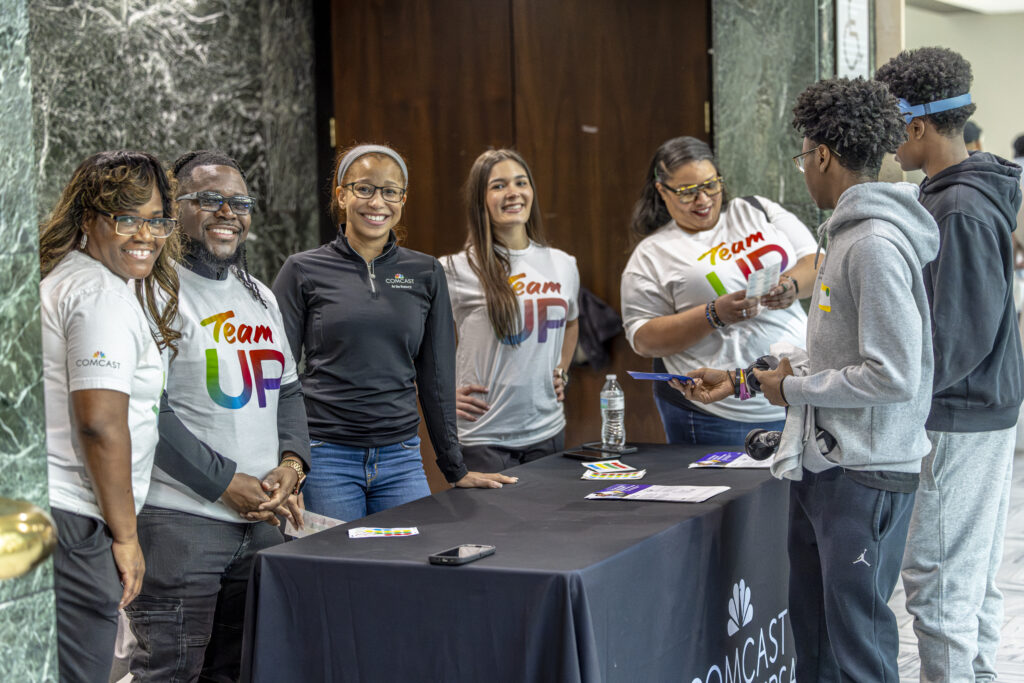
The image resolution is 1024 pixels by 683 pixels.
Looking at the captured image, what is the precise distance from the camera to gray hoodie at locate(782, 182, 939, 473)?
1963 mm

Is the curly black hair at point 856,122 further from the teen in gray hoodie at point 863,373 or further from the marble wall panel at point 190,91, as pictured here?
the marble wall panel at point 190,91

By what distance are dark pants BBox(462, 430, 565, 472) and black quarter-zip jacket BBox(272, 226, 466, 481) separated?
0.36m

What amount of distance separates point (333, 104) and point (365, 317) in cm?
278

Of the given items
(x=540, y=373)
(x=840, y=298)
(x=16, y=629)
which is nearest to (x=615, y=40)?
(x=540, y=373)

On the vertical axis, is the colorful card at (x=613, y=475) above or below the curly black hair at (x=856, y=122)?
below

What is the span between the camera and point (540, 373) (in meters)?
3.15

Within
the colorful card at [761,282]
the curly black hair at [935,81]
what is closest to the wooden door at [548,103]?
the colorful card at [761,282]

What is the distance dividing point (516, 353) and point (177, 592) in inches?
51.0

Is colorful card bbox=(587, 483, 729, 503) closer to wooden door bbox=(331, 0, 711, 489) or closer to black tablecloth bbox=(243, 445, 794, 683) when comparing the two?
black tablecloth bbox=(243, 445, 794, 683)

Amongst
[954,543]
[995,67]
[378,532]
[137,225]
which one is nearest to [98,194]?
[137,225]

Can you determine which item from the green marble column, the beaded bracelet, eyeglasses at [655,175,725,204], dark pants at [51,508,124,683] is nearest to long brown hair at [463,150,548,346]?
eyeglasses at [655,175,725,204]

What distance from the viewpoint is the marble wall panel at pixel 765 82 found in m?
4.04

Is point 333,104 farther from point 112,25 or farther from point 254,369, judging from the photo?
point 254,369

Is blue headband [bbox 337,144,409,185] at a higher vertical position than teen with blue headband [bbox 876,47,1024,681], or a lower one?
higher
